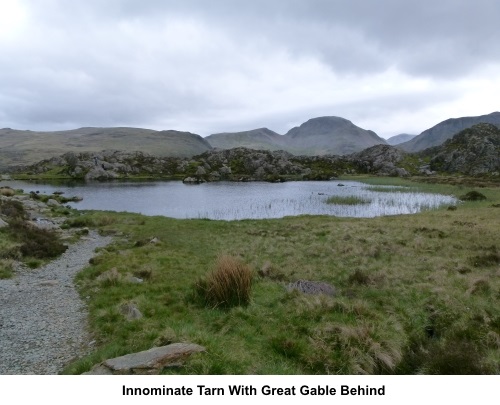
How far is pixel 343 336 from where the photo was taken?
380 inches

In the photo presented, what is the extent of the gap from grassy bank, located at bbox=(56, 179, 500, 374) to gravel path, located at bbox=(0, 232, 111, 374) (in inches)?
26.0

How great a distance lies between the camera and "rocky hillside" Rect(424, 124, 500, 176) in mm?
120562

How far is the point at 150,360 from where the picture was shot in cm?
748

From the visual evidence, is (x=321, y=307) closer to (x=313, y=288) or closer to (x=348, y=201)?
(x=313, y=288)

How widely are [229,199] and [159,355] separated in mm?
56164

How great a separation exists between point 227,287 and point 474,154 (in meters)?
149

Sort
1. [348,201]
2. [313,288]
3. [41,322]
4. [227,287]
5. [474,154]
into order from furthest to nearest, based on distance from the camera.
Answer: [474,154]
[348,201]
[313,288]
[227,287]
[41,322]

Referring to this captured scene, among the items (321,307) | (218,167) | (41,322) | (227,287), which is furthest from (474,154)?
(41,322)

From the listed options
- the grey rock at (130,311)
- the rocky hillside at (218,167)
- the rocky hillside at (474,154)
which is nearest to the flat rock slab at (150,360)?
the grey rock at (130,311)

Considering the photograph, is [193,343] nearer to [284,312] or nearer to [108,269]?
[284,312]

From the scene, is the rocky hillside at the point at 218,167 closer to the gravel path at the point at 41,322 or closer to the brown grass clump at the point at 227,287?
the gravel path at the point at 41,322

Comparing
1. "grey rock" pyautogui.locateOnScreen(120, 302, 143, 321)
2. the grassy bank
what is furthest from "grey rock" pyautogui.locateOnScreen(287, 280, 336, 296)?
"grey rock" pyautogui.locateOnScreen(120, 302, 143, 321)

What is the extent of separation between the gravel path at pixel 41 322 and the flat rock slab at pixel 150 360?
1996mm

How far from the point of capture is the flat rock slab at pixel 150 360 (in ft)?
23.8
